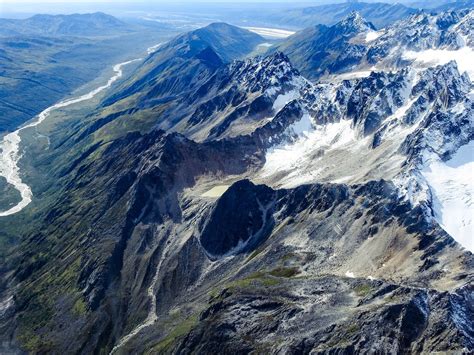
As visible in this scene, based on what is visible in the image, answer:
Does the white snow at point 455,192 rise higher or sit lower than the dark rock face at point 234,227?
higher

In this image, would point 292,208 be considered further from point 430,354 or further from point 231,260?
point 430,354

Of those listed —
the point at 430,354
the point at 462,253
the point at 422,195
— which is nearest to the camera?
the point at 430,354

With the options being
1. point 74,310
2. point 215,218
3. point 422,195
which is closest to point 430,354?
point 422,195

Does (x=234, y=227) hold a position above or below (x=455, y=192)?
below

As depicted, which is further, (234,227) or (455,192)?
(234,227)
